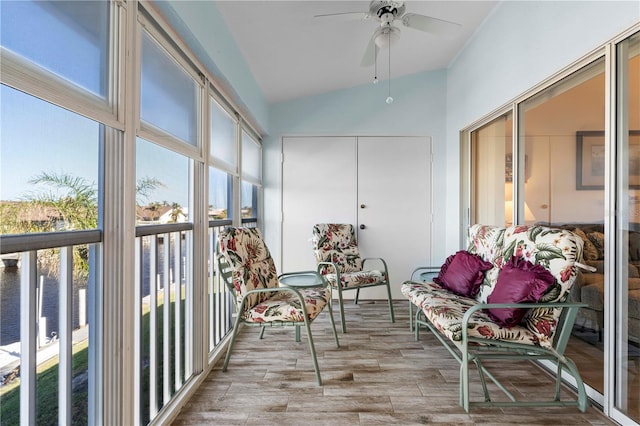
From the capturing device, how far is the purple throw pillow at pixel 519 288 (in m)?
1.65

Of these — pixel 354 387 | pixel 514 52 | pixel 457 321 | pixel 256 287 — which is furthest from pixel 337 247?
pixel 514 52

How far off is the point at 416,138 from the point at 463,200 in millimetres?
983

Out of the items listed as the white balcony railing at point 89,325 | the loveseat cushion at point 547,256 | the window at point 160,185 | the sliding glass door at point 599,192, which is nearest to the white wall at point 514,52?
the sliding glass door at point 599,192

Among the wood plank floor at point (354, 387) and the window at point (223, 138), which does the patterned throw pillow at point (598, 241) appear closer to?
the wood plank floor at point (354, 387)

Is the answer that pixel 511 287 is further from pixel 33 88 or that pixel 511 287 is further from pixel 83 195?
pixel 33 88

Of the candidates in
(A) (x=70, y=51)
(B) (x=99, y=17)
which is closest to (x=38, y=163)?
(A) (x=70, y=51)

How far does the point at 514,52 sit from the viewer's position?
2396 millimetres

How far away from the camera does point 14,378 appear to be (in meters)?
0.91

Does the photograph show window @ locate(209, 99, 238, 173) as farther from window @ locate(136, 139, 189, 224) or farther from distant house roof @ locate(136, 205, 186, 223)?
distant house roof @ locate(136, 205, 186, 223)

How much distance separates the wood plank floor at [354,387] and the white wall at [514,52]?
1706mm

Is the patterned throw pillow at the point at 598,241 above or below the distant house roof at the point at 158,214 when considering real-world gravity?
below

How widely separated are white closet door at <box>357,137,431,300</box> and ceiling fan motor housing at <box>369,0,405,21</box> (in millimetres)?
1717

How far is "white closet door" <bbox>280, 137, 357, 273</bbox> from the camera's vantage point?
382 centimetres

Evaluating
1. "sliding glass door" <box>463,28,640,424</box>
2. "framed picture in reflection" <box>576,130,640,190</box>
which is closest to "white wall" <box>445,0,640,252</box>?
"sliding glass door" <box>463,28,640,424</box>
